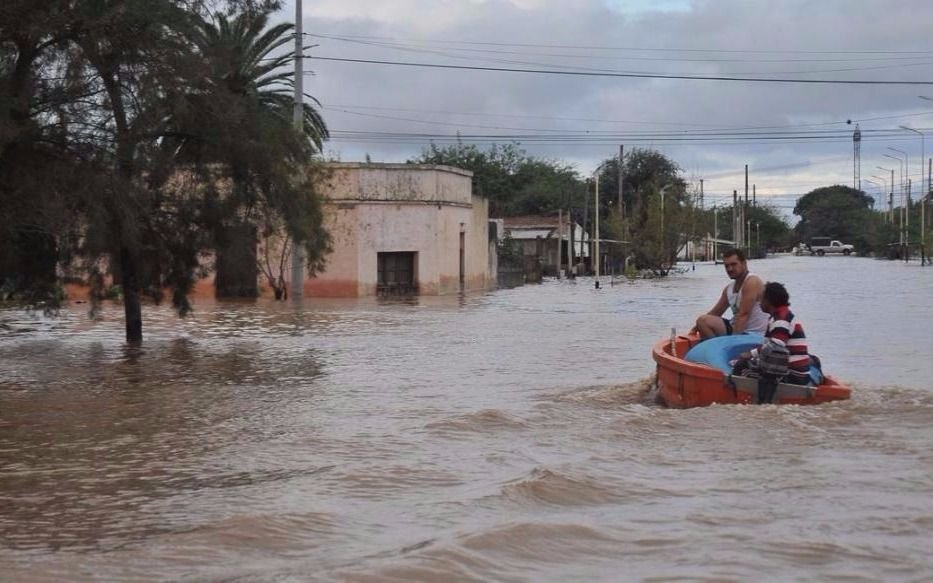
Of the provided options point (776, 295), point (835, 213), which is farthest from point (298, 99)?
point (835, 213)

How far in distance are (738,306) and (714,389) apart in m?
1.73

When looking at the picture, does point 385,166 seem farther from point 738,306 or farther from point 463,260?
point 738,306

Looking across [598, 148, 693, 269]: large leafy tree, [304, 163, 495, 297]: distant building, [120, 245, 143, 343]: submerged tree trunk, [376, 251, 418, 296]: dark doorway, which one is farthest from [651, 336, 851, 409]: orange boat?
[598, 148, 693, 269]: large leafy tree

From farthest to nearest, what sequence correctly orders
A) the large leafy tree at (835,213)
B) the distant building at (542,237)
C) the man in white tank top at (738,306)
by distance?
the large leafy tree at (835,213) → the distant building at (542,237) → the man in white tank top at (738,306)

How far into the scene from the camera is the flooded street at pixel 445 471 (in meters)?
6.82

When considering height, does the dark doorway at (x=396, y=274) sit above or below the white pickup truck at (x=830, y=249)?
below

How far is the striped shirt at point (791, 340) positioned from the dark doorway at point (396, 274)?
30888 millimetres

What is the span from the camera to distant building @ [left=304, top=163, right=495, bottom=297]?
41156 millimetres

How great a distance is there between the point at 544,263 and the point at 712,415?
60671mm

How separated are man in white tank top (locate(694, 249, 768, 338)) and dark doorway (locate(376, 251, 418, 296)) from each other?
28.7 m

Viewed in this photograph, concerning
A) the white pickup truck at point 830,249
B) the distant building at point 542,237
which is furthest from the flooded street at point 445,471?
the white pickup truck at point 830,249

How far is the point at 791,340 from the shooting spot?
11.6 m

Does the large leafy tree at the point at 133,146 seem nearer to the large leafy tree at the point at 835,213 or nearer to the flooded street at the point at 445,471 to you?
the flooded street at the point at 445,471

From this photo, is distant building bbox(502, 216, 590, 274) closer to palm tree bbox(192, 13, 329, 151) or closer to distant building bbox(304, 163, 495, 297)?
distant building bbox(304, 163, 495, 297)
